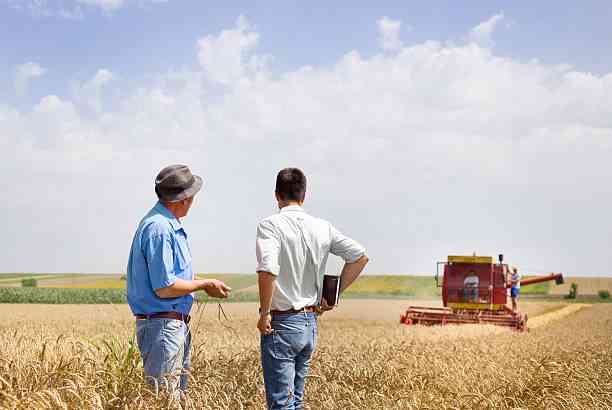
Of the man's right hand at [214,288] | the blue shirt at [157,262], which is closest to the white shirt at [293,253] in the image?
the man's right hand at [214,288]

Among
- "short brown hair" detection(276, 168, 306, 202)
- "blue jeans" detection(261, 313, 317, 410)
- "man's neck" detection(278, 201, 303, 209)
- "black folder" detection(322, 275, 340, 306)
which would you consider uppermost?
"short brown hair" detection(276, 168, 306, 202)

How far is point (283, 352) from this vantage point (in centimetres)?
504

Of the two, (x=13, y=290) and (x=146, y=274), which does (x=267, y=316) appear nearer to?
(x=146, y=274)

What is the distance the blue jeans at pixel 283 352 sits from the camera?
5.03 metres

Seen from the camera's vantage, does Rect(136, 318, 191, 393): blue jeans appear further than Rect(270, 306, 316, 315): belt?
No

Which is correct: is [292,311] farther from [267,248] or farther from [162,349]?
[162,349]

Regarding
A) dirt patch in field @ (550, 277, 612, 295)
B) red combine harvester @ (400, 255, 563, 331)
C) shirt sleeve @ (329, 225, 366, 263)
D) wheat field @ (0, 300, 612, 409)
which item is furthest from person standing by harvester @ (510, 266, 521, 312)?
dirt patch in field @ (550, 277, 612, 295)

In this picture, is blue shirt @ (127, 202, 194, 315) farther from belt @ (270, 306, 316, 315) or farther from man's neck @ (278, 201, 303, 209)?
man's neck @ (278, 201, 303, 209)

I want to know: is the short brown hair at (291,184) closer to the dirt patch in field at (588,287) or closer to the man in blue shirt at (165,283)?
the man in blue shirt at (165,283)

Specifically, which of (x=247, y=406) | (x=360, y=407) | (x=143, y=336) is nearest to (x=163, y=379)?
(x=143, y=336)

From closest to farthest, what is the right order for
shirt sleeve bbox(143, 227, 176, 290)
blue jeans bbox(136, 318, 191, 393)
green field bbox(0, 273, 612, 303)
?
shirt sleeve bbox(143, 227, 176, 290), blue jeans bbox(136, 318, 191, 393), green field bbox(0, 273, 612, 303)

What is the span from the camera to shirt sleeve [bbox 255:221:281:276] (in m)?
4.85

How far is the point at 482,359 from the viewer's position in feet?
30.7

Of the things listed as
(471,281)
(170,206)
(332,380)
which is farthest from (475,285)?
(170,206)
